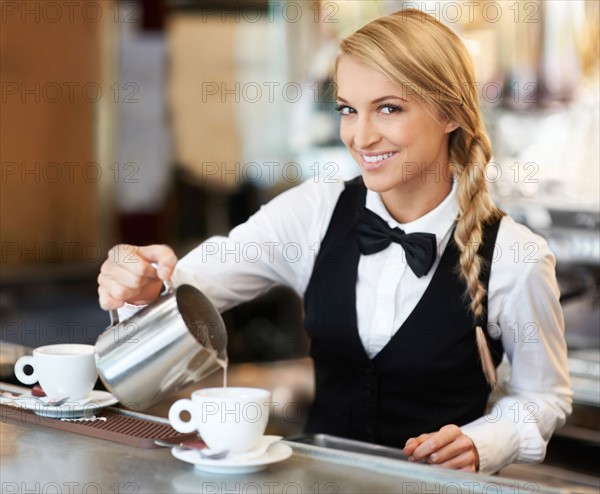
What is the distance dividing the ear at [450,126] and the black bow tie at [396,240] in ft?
0.66

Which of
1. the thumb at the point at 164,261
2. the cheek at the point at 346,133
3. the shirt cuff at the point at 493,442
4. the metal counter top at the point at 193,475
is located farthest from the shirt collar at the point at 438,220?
the metal counter top at the point at 193,475

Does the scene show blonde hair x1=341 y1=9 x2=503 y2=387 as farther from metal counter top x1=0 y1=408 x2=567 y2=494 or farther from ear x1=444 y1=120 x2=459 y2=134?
metal counter top x1=0 y1=408 x2=567 y2=494

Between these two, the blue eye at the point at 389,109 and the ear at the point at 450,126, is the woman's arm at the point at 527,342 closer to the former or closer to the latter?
the ear at the point at 450,126

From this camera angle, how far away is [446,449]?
1.68 meters

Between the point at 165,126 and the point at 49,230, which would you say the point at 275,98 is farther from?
the point at 49,230

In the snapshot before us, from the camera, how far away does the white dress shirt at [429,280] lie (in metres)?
1.86

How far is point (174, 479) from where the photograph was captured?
51.5 inches

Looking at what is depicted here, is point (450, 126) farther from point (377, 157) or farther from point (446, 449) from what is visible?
point (446, 449)

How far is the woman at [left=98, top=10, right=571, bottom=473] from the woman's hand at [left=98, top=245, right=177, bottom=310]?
0.06 meters

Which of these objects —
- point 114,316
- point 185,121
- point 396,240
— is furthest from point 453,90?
point 185,121

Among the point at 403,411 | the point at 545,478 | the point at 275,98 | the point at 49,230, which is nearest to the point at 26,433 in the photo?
the point at 403,411

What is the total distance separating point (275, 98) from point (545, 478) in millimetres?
2840

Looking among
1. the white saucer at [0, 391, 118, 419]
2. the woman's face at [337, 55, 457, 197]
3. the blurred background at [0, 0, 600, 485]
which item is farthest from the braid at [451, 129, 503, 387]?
the blurred background at [0, 0, 600, 485]

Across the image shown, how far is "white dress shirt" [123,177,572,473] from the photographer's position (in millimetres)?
1859
